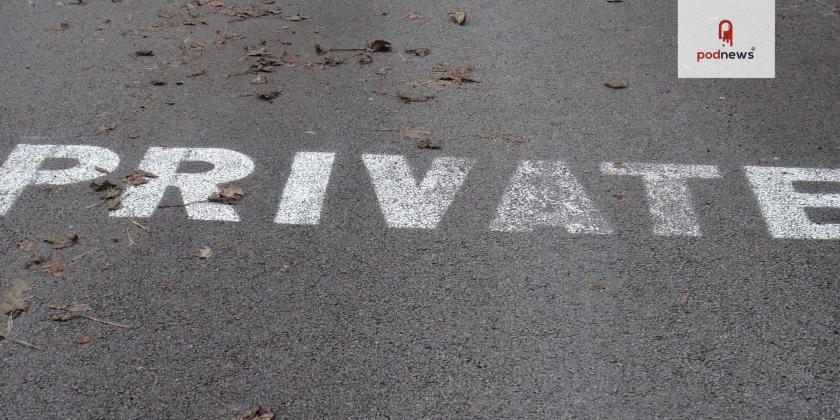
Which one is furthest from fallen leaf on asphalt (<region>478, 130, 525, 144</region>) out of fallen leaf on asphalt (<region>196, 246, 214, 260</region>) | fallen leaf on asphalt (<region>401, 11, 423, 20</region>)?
fallen leaf on asphalt (<region>401, 11, 423, 20</region>)

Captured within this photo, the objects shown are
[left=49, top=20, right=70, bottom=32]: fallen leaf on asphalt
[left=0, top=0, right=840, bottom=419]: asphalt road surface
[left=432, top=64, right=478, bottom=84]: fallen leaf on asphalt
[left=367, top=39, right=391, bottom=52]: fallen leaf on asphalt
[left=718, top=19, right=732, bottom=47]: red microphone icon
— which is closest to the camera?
[left=0, top=0, right=840, bottom=419]: asphalt road surface

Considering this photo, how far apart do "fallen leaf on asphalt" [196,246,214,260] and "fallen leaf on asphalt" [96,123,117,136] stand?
1.97 metres

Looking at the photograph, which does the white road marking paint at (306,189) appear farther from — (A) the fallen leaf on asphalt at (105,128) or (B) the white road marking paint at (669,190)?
(B) the white road marking paint at (669,190)

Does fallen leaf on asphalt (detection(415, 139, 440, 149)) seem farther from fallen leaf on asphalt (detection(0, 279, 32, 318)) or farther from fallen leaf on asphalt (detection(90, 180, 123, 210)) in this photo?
fallen leaf on asphalt (detection(0, 279, 32, 318))

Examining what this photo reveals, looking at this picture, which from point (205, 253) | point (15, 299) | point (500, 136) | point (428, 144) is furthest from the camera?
point (500, 136)

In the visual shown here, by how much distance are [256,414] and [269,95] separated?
399 centimetres

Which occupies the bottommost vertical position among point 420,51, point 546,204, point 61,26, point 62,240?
point 546,204

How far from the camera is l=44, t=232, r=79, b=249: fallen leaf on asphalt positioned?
17.8ft

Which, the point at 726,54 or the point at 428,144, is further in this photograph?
the point at 726,54

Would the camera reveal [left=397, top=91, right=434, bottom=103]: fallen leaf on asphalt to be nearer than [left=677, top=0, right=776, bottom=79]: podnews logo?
Yes

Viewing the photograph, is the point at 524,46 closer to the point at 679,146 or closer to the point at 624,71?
the point at 624,71

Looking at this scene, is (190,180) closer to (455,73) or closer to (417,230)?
(417,230)

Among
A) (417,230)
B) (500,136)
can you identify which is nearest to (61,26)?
(500,136)

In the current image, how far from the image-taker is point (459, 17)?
957cm
